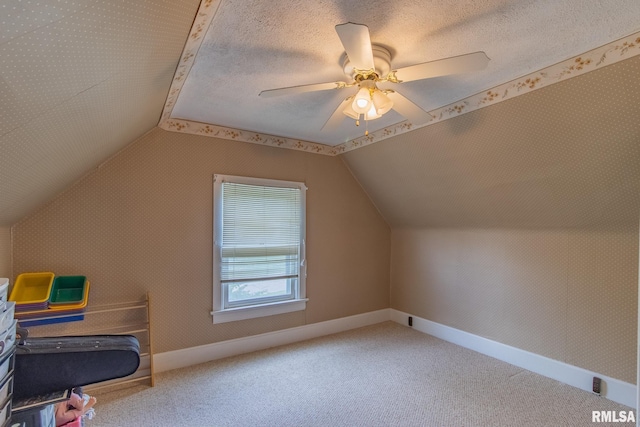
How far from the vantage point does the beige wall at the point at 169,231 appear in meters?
2.47

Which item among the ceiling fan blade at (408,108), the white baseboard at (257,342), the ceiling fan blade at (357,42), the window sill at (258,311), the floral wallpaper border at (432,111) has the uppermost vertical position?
the floral wallpaper border at (432,111)

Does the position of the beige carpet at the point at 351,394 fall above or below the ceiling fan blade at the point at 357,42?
below

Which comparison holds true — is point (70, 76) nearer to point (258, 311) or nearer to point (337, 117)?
point (337, 117)

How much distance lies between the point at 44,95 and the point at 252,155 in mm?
2278

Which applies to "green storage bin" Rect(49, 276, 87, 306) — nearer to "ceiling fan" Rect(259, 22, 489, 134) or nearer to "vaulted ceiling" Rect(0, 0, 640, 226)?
"vaulted ceiling" Rect(0, 0, 640, 226)

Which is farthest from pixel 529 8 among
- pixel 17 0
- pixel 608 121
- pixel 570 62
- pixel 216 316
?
pixel 216 316

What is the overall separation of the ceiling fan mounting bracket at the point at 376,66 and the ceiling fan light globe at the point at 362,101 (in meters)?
0.07

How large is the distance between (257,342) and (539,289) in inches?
108

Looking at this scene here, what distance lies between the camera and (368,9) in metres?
1.44

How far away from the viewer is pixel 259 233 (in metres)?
3.33

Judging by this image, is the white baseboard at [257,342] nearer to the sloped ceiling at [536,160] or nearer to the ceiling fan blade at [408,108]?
the sloped ceiling at [536,160]

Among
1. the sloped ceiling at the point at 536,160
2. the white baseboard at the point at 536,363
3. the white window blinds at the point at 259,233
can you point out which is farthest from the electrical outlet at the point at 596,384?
the white window blinds at the point at 259,233

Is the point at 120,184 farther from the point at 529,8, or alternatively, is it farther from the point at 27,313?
the point at 529,8

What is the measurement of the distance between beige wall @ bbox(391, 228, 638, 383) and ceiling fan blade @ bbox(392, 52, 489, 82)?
202 centimetres
